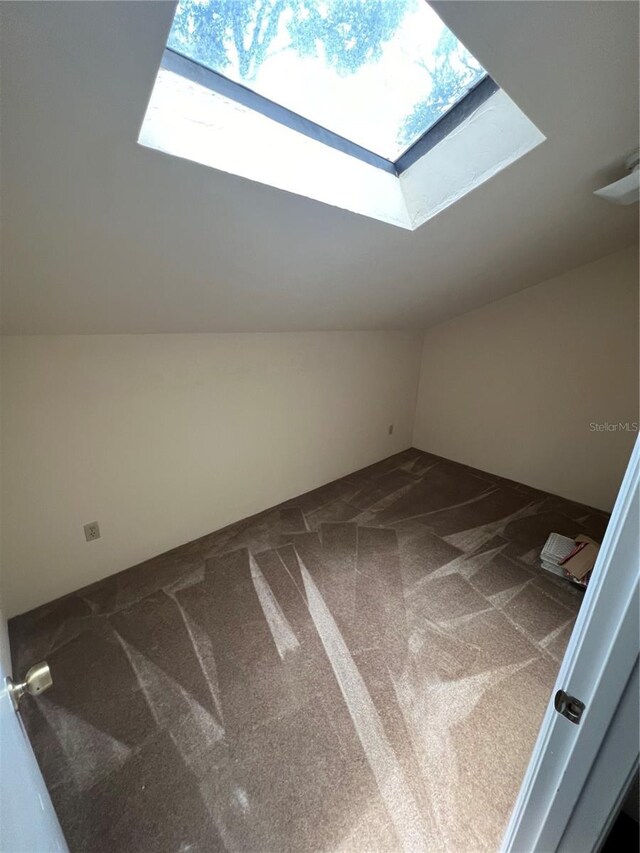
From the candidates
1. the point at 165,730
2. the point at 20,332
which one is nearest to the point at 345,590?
the point at 165,730

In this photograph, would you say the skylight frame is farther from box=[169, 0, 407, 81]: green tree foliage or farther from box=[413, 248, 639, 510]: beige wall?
box=[413, 248, 639, 510]: beige wall

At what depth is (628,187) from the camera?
116 centimetres

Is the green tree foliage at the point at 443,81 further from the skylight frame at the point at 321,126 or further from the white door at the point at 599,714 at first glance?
the white door at the point at 599,714

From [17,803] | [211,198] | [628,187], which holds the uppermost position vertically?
[628,187]

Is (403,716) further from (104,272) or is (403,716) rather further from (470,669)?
(104,272)

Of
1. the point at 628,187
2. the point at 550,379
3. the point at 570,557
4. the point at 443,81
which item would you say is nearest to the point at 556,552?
the point at 570,557

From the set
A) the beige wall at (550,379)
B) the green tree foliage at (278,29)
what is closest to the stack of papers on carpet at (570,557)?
the beige wall at (550,379)

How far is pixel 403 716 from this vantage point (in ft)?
4.28

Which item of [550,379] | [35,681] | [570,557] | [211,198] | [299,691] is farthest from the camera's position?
[550,379]

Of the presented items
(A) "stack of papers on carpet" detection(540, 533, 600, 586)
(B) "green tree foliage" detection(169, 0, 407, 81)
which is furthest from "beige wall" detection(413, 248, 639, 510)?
(B) "green tree foliage" detection(169, 0, 407, 81)

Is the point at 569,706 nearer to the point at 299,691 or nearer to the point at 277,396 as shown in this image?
the point at 299,691

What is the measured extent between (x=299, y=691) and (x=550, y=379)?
9.67ft

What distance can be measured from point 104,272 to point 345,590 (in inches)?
73.8

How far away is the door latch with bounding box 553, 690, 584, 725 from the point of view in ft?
1.76
